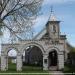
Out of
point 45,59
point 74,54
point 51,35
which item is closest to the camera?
point 45,59

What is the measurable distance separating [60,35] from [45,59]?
1621 cm

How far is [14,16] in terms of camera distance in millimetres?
26719

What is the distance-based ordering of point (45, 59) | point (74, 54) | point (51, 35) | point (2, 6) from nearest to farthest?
point (2, 6), point (45, 59), point (74, 54), point (51, 35)

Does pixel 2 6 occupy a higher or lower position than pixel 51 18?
lower

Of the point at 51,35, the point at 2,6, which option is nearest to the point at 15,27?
the point at 2,6

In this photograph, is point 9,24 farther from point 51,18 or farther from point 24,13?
point 51,18

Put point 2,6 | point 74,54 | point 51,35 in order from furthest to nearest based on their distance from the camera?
1. point 51,35
2. point 74,54
3. point 2,6

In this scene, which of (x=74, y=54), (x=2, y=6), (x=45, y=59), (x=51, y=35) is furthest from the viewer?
(x=51, y=35)

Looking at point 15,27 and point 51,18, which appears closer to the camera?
point 15,27

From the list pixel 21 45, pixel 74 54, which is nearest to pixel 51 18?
pixel 74 54

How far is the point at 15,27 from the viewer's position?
2703cm

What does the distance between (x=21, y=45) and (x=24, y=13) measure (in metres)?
34.6

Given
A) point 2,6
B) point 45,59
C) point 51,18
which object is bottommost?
point 45,59

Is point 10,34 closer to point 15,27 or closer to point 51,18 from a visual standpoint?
point 15,27
